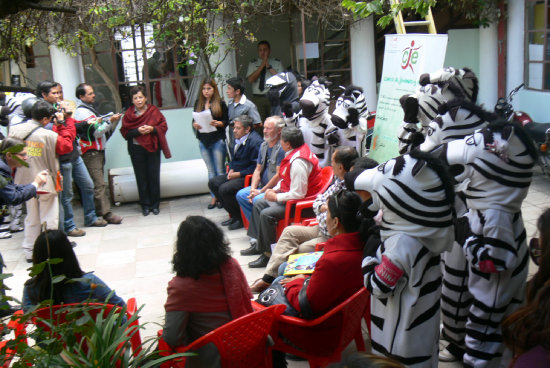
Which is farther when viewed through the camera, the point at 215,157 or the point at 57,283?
the point at 215,157

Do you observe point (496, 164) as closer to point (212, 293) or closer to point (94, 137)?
point (212, 293)

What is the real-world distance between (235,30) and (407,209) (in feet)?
21.6

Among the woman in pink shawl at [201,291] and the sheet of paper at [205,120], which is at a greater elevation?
the sheet of paper at [205,120]

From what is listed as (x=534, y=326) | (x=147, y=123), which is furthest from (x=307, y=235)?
(x=147, y=123)

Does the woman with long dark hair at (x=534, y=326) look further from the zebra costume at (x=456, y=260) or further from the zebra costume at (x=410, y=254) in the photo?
the zebra costume at (x=456, y=260)

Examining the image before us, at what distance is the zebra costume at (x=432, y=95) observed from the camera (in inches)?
173

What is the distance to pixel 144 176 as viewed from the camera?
7.93 m

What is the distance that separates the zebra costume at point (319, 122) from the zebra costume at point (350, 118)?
0.38 feet

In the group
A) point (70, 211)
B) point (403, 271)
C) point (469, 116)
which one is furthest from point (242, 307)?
point (70, 211)

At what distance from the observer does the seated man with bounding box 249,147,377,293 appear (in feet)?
15.6

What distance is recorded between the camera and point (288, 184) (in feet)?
19.1

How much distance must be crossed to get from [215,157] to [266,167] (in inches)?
63.0

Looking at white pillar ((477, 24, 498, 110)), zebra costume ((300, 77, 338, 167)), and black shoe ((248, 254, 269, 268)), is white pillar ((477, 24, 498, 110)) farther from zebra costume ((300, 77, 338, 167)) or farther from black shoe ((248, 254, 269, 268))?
black shoe ((248, 254, 269, 268))

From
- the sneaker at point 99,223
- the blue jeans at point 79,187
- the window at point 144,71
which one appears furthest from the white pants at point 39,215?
the window at point 144,71
